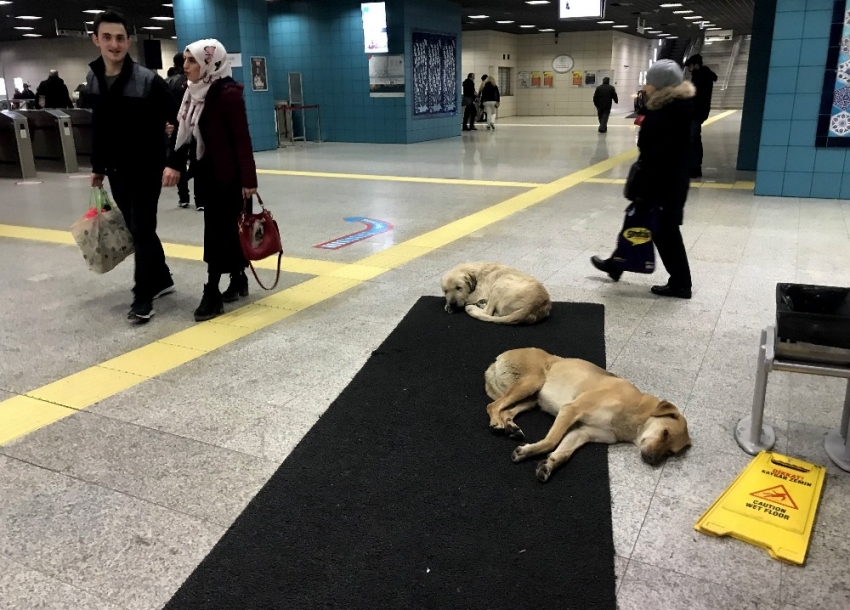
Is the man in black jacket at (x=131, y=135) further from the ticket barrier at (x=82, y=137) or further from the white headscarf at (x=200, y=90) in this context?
the ticket barrier at (x=82, y=137)

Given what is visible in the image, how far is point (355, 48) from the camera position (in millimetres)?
16703

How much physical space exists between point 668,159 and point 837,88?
5.02m

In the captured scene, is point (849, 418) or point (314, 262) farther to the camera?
point (314, 262)

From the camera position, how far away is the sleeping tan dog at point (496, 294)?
397cm

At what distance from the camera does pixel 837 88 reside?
7.72 metres

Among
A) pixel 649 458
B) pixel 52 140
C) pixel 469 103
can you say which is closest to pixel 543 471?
pixel 649 458

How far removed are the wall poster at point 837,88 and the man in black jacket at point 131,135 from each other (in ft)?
24.1

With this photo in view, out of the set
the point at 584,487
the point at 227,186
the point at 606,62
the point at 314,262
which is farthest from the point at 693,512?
the point at 606,62

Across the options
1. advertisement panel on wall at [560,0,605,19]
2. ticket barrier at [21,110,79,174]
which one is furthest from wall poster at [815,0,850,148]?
ticket barrier at [21,110,79,174]

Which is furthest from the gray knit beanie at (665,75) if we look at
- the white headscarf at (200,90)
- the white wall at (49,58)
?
the white wall at (49,58)

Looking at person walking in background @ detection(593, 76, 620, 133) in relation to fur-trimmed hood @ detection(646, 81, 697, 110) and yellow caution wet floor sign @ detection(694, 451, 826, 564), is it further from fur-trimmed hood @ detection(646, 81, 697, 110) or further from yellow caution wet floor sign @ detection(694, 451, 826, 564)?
yellow caution wet floor sign @ detection(694, 451, 826, 564)

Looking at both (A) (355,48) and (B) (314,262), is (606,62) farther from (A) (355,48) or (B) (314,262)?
(B) (314,262)

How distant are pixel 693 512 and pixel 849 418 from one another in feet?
2.66

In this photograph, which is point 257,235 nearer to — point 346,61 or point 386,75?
point 386,75
